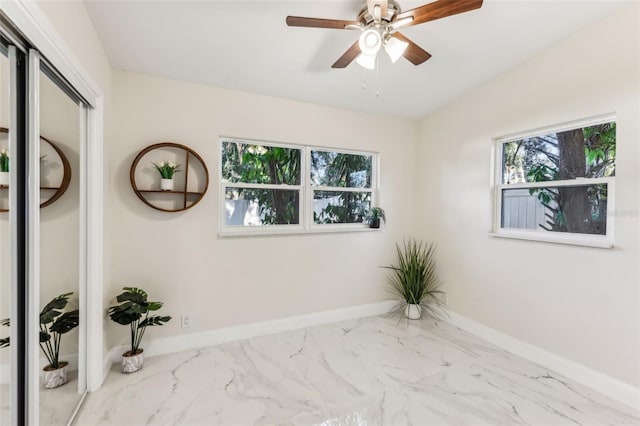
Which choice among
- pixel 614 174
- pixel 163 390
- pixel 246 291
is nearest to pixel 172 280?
pixel 246 291

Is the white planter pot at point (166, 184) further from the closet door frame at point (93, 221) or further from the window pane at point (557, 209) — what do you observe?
the window pane at point (557, 209)

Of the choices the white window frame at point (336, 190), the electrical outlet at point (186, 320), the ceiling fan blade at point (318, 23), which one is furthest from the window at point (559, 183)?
the electrical outlet at point (186, 320)

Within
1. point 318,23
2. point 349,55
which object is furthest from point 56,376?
point 349,55

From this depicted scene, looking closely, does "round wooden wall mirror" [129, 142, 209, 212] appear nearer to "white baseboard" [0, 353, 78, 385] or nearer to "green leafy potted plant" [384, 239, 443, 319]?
"white baseboard" [0, 353, 78, 385]

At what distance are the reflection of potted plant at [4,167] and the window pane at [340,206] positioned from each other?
242cm

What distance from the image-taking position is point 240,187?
2.96 m

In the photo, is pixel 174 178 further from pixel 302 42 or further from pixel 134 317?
pixel 302 42

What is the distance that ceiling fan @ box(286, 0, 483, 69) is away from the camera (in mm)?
1582

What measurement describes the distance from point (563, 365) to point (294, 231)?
8.15 feet

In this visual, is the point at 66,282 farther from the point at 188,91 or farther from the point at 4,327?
the point at 188,91

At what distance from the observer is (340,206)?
3496 millimetres

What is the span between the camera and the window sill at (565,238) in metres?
2.19

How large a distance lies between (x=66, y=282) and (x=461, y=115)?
11.8ft

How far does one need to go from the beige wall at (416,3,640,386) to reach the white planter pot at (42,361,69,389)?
3315mm
